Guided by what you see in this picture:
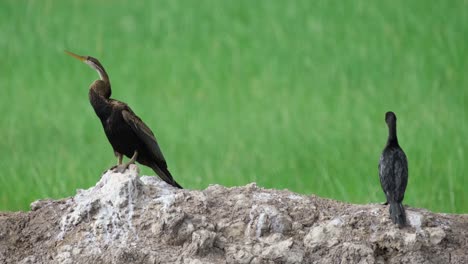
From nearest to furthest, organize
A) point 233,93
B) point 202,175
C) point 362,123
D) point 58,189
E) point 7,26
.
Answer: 1. point 58,189
2. point 202,175
3. point 362,123
4. point 233,93
5. point 7,26

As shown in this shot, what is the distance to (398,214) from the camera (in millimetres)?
6414

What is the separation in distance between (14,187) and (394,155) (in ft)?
16.2

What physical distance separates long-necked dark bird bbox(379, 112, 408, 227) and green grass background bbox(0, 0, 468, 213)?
3.18 meters

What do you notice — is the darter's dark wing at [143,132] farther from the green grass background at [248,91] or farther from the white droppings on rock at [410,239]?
the green grass background at [248,91]

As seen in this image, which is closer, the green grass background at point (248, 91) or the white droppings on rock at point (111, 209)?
the white droppings on rock at point (111, 209)

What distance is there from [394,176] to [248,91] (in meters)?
7.10

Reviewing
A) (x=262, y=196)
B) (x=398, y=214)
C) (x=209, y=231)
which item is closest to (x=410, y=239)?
(x=398, y=214)

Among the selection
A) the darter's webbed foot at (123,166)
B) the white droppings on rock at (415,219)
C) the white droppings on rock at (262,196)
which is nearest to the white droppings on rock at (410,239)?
the white droppings on rock at (415,219)

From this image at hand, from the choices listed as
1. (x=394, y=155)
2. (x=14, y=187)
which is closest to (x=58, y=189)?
(x=14, y=187)

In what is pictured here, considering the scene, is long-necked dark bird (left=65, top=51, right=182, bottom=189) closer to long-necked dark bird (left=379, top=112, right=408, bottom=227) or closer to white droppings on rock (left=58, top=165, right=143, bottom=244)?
white droppings on rock (left=58, top=165, right=143, bottom=244)

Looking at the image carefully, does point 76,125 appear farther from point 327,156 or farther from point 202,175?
point 327,156

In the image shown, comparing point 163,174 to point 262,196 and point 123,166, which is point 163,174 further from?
point 262,196

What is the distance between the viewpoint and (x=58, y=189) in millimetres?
9953

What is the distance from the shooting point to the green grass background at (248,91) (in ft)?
35.0
